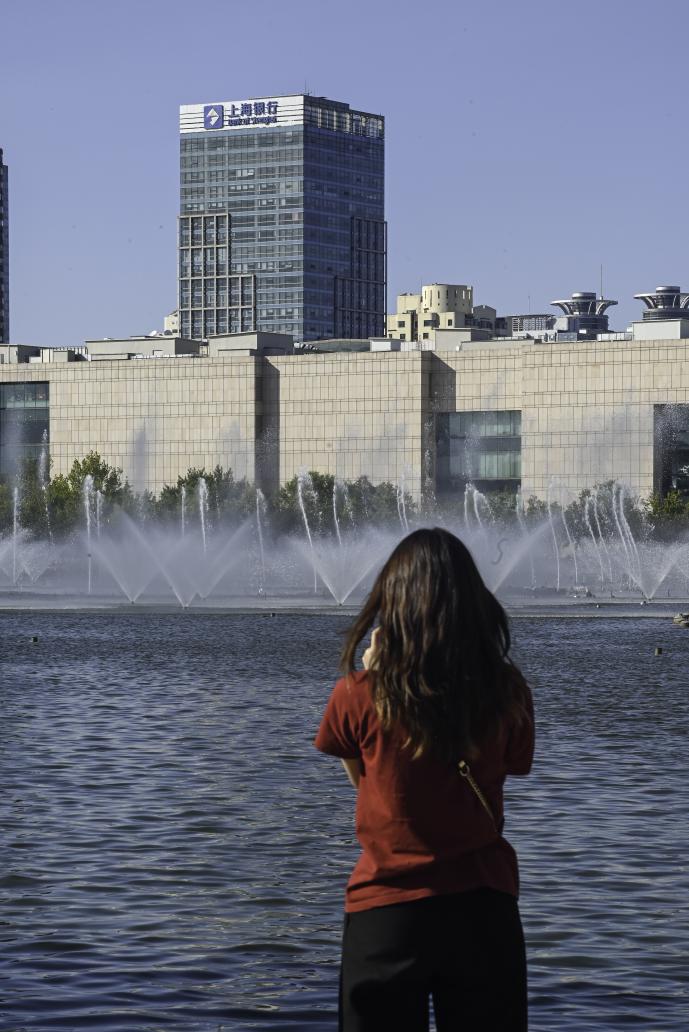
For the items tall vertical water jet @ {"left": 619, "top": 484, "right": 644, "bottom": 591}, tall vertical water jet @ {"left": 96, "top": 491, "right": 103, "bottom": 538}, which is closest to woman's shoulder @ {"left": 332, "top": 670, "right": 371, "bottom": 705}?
tall vertical water jet @ {"left": 619, "top": 484, "right": 644, "bottom": 591}

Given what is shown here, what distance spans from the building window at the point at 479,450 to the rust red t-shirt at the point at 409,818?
124 meters

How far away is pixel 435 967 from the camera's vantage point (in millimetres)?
6164

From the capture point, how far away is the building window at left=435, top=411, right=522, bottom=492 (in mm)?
130750

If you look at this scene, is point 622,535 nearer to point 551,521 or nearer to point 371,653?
point 551,521

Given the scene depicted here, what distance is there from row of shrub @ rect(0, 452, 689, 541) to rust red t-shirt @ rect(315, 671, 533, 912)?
104 m

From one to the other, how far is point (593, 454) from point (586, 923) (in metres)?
113

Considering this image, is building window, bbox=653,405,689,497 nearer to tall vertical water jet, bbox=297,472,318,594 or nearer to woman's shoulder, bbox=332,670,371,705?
tall vertical water jet, bbox=297,472,318,594

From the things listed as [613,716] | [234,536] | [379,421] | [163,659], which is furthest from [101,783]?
[379,421]

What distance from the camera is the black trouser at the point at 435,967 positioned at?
20.1 ft

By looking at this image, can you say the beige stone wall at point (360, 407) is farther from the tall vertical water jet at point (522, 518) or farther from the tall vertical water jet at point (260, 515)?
the tall vertical water jet at point (260, 515)

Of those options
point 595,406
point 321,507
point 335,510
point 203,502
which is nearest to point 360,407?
point 321,507

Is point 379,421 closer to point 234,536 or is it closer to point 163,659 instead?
point 234,536

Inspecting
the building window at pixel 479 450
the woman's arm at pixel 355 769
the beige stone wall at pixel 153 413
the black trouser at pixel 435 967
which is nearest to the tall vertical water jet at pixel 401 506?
the building window at pixel 479 450

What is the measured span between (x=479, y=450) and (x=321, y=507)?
43.1 feet
